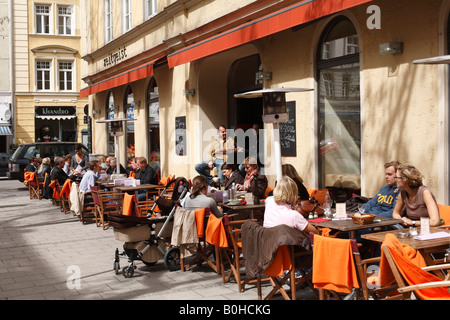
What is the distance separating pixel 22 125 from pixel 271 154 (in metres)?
25.7

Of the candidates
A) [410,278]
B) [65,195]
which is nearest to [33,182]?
[65,195]

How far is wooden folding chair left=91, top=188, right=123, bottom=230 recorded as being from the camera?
1065 centimetres

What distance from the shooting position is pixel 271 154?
34.0 feet

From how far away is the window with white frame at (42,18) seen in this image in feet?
108

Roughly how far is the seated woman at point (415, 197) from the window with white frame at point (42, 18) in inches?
1221

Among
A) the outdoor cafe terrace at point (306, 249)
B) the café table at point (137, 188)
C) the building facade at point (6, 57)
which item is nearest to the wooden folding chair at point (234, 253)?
the outdoor cafe terrace at point (306, 249)

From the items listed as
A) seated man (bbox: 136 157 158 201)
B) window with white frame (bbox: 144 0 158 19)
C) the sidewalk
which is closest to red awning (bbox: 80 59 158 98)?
window with white frame (bbox: 144 0 158 19)

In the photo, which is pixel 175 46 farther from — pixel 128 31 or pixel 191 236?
pixel 191 236

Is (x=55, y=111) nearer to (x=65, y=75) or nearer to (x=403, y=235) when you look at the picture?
(x=65, y=75)

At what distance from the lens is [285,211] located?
530 cm

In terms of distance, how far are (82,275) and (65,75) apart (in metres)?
28.6

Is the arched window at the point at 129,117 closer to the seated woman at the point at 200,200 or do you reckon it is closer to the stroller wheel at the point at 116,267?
the seated woman at the point at 200,200

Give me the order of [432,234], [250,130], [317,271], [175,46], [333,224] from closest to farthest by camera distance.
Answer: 1. [317,271]
2. [432,234]
3. [333,224]
4. [250,130]
5. [175,46]

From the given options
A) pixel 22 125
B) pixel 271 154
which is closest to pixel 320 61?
pixel 271 154
